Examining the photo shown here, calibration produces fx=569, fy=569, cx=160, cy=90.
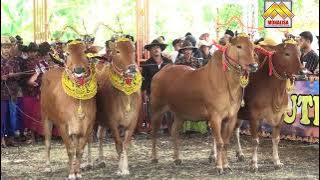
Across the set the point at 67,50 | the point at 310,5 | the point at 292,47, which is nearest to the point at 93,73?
the point at 67,50

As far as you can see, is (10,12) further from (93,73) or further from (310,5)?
(93,73)

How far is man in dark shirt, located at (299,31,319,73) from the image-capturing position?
33.1ft

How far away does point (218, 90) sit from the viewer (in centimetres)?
788

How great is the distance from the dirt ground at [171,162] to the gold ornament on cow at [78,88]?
1.20m

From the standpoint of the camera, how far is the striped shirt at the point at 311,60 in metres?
10.2

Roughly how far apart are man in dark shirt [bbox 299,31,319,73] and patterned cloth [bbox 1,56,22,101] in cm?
529

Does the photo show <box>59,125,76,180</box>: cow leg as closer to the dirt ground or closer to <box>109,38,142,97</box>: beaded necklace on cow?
the dirt ground

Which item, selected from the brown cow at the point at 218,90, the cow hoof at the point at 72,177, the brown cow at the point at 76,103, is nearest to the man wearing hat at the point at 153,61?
the brown cow at the point at 218,90

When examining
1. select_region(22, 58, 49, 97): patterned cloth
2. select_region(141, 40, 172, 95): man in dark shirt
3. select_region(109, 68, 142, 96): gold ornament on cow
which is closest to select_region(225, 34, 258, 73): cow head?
select_region(109, 68, 142, 96): gold ornament on cow

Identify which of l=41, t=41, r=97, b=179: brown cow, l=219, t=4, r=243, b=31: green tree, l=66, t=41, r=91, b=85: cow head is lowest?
l=41, t=41, r=97, b=179: brown cow

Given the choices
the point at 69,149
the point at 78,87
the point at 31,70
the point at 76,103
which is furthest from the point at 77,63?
the point at 31,70

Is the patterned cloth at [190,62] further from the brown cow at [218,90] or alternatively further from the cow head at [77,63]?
the cow head at [77,63]

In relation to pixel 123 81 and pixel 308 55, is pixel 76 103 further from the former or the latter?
pixel 308 55

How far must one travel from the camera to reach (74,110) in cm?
725
